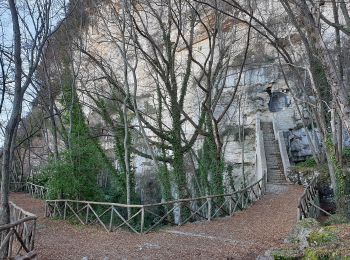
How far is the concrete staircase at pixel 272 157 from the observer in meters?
19.1

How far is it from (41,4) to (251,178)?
693 inches

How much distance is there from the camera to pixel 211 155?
49.2ft

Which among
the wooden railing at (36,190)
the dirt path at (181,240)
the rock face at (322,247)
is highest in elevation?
the wooden railing at (36,190)

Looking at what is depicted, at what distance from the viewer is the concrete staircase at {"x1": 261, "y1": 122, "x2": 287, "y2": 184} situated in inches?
751

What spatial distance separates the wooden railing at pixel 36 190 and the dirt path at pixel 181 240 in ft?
33.3

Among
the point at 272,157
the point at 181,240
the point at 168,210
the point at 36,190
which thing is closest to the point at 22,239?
the point at 181,240

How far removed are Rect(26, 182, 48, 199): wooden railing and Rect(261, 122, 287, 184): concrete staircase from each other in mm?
13498

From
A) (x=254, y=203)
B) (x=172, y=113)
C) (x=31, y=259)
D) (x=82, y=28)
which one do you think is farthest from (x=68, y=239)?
(x=82, y=28)

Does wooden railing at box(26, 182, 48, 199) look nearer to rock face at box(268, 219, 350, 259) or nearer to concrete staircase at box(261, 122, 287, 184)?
concrete staircase at box(261, 122, 287, 184)

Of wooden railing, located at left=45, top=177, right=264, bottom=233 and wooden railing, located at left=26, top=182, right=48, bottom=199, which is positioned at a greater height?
wooden railing, located at left=26, top=182, right=48, bottom=199

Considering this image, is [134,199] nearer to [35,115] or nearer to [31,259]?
[31,259]

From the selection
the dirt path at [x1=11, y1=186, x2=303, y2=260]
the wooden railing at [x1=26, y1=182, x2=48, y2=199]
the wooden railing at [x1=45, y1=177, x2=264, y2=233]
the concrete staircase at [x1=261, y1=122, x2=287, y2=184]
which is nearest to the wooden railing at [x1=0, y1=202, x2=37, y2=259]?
the dirt path at [x1=11, y1=186, x2=303, y2=260]

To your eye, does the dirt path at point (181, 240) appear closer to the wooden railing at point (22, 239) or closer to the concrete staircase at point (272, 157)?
the wooden railing at point (22, 239)

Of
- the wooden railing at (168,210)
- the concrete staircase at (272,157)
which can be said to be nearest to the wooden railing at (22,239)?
the wooden railing at (168,210)
